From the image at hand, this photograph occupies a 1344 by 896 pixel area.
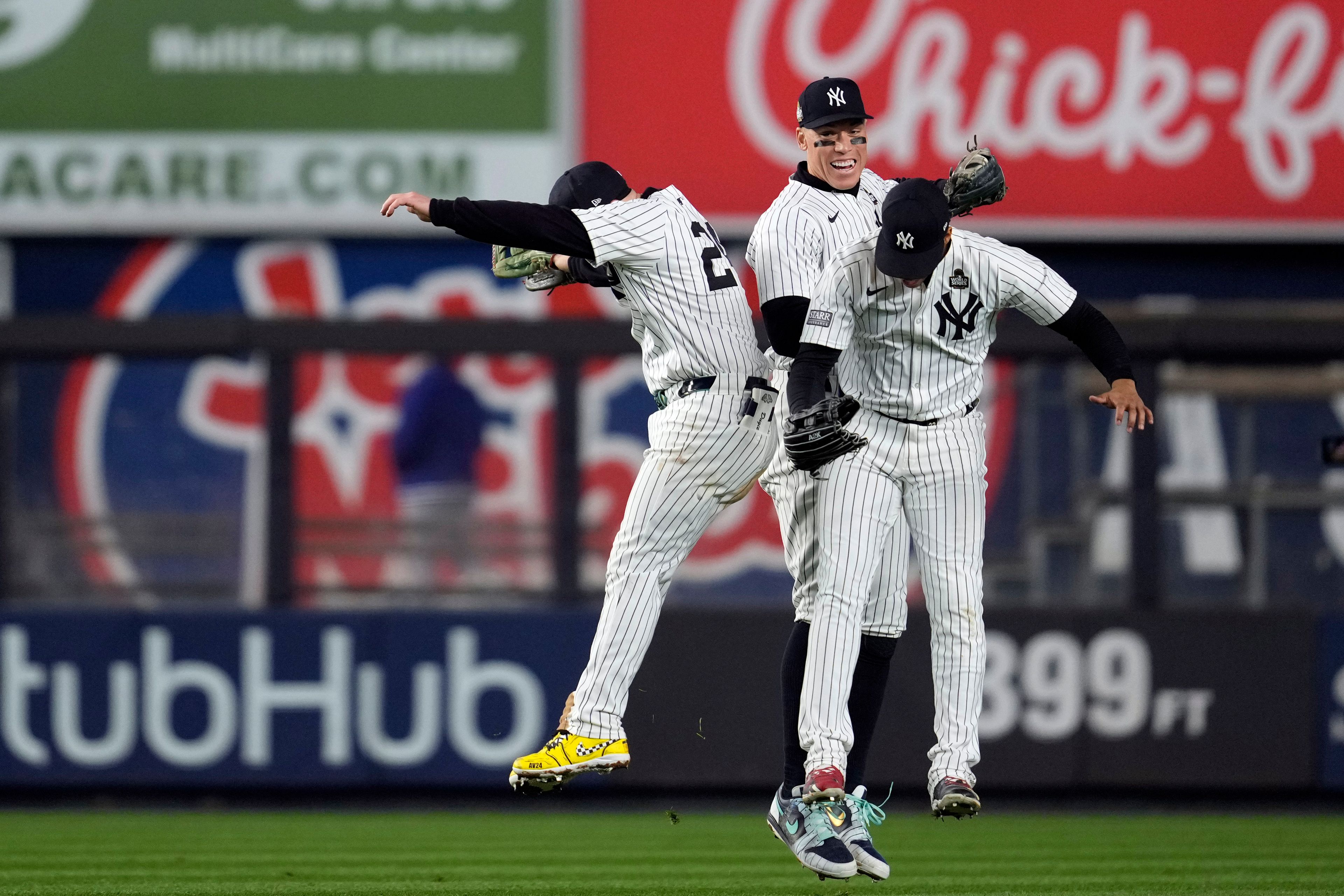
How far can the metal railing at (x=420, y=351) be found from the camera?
790cm

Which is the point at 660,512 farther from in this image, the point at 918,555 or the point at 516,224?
the point at 516,224

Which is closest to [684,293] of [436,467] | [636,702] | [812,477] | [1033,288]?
[812,477]

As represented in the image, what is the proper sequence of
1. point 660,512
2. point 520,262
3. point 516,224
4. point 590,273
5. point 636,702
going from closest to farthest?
point 516,224, point 660,512, point 590,273, point 520,262, point 636,702

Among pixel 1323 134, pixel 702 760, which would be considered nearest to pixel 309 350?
pixel 702 760

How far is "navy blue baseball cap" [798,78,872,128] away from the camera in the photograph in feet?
16.2

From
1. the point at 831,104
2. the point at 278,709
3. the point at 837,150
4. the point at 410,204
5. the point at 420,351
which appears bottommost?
the point at 278,709

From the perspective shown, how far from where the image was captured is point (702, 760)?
7715mm

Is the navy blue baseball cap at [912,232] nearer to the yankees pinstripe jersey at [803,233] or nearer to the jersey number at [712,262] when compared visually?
the yankees pinstripe jersey at [803,233]

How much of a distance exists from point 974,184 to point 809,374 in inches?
25.9

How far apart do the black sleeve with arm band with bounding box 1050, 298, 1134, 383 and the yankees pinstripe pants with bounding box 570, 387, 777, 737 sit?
82cm

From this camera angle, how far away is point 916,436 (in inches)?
196

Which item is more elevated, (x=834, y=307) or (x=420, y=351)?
(x=834, y=307)

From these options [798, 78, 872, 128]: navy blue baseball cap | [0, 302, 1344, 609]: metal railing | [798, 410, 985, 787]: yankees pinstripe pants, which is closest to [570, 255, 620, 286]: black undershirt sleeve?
[798, 78, 872, 128]: navy blue baseball cap

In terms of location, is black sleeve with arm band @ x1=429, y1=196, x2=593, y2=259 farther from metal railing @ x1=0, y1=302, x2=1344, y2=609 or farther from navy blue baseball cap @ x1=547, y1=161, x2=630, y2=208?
metal railing @ x1=0, y1=302, x2=1344, y2=609
